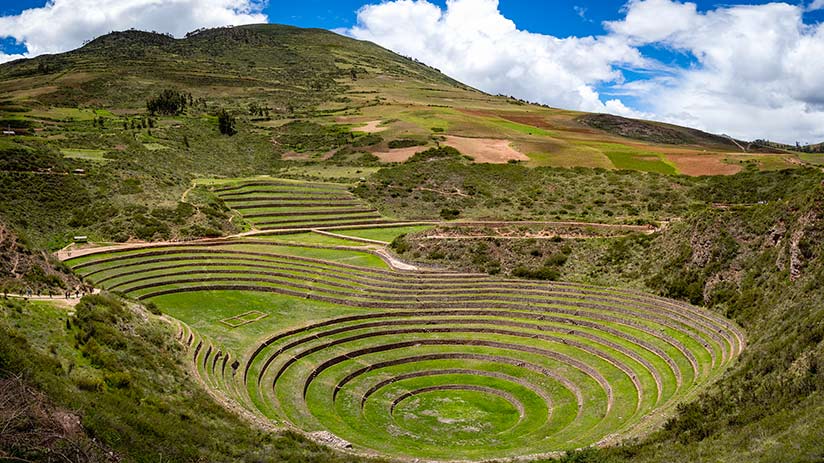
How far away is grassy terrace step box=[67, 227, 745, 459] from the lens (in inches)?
880

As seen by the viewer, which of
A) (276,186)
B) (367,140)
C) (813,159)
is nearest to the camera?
(276,186)

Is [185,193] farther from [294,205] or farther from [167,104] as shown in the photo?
[167,104]

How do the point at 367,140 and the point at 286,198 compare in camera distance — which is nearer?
the point at 286,198

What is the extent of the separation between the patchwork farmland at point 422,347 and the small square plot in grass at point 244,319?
0.57 feet

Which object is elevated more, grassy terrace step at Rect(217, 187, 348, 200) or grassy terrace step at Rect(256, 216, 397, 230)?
grassy terrace step at Rect(217, 187, 348, 200)

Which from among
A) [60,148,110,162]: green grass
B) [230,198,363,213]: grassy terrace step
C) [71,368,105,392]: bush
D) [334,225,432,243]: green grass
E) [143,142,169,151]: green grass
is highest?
[143,142,169,151]: green grass

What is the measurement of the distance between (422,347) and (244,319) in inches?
412

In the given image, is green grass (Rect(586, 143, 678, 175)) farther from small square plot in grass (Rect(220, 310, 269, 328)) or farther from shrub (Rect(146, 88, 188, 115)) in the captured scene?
shrub (Rect(146, 88, 188, 115))

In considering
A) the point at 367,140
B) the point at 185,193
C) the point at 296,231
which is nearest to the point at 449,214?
the point at 296,231

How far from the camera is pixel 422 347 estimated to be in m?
30.0

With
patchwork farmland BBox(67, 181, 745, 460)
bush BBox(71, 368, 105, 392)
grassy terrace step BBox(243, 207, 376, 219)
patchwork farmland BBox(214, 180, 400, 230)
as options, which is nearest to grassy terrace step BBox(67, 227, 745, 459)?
patchwork farmland BBox(67, 181, 745, 460)

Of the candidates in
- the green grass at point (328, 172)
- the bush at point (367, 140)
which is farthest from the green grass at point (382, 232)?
the bush at point (367, 140)

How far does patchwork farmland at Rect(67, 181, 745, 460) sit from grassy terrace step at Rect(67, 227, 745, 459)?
0.09 metres

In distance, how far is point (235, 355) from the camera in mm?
26297
